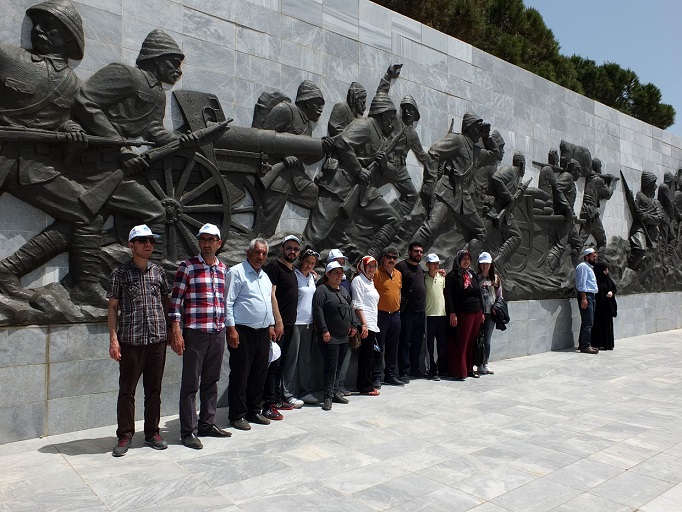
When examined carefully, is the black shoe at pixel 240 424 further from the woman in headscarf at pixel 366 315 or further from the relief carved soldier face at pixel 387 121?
the relief carved soldier face at pixel 387 121

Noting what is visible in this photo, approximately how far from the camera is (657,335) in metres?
12.2

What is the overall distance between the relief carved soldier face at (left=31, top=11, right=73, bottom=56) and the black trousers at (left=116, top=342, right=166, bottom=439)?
2.38m

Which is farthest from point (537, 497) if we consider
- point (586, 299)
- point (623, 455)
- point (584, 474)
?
point (586, 299)

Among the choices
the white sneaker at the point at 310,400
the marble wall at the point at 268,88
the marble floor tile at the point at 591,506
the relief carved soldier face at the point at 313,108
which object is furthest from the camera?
the relief carved soldier face at the point at 313,108

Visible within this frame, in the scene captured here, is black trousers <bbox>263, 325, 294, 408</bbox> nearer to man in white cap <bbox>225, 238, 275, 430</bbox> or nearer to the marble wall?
man in white cap <bbox>225, 238, 275, 430</bbox>

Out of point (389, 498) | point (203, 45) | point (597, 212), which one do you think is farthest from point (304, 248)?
point (597, 212)

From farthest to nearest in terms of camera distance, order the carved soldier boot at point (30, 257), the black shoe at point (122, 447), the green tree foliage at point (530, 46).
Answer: the green tree foliage at point (530, 46) → the carved soldier boot at point (30, 257) → the black shoe at point (122, 447)

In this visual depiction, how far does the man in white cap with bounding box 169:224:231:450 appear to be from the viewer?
429cm

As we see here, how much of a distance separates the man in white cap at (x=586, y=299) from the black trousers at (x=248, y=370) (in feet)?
21.3

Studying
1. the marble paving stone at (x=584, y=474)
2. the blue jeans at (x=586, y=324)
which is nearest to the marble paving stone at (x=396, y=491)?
the marble paving stone at (x=584, y=474)

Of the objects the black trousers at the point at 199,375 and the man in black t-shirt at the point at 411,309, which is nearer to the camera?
the black trousers at the point at 199,375

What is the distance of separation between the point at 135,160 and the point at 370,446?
2.98 meters

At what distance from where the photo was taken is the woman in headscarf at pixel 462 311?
685cm

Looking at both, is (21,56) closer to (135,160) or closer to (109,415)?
(135,160)
